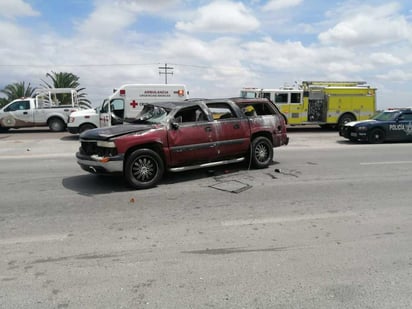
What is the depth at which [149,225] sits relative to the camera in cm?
485

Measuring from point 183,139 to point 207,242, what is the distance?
3.42m

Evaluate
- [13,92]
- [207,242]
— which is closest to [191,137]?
[207,242]

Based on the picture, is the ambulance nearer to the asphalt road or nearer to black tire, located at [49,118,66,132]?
black tire, located at [49,118,66,132]

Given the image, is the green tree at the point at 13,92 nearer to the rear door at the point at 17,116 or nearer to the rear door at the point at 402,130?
the rear door at the point at 17,116

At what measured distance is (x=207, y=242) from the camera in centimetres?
427

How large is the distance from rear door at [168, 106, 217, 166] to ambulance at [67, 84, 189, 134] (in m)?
9.63

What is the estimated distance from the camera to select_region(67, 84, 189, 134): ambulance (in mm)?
16938

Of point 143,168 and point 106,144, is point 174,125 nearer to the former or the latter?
A: point 143,168

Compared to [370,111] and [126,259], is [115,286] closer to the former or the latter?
[126,259]

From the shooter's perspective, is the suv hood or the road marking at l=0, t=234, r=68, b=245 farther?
the suv hood

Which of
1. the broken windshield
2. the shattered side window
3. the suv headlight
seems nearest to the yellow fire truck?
the shattered side window

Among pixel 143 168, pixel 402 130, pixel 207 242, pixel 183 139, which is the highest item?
pixel 183 139

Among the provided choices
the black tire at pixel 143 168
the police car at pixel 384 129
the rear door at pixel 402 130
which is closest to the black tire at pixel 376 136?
the police car at pixel 384 129

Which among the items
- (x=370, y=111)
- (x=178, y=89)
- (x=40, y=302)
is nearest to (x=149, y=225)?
(x=40, y=302)
